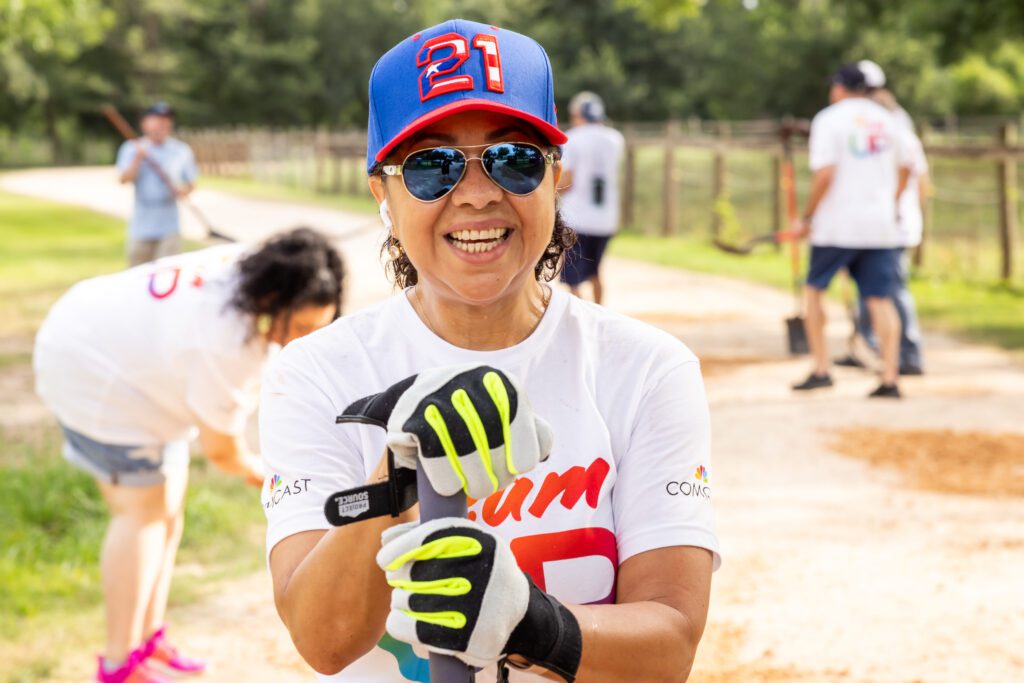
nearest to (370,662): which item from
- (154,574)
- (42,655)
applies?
(154,574)

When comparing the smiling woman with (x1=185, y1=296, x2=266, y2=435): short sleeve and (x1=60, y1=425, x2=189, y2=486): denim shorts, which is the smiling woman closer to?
(x1=185, y1=296, x2=266, y2=435): short sleeve

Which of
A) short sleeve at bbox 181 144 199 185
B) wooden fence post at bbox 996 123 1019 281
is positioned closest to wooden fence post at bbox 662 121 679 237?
wooden fence post at bbox 996 123 1019 281

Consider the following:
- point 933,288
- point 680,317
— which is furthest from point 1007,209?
point 680,317

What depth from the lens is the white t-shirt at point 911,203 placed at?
8.44 m

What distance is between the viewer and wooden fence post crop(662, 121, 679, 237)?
770 inches

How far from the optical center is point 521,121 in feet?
6.33

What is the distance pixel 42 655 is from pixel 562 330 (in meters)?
3.25

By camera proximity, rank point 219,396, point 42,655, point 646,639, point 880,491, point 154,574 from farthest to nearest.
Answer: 1. point 880,491
2. point 42,655
3. point 154,574
4. point 219,396
5. point 646,639

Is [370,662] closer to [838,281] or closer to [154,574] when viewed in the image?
[154,574]

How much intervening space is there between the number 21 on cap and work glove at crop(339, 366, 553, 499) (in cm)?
53

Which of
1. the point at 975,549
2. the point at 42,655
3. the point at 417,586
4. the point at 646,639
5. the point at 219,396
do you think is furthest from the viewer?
the point at 975,549

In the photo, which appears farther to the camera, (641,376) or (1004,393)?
(1004,393)

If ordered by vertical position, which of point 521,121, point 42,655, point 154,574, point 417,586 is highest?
point 521,121

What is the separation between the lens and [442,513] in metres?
1.54
